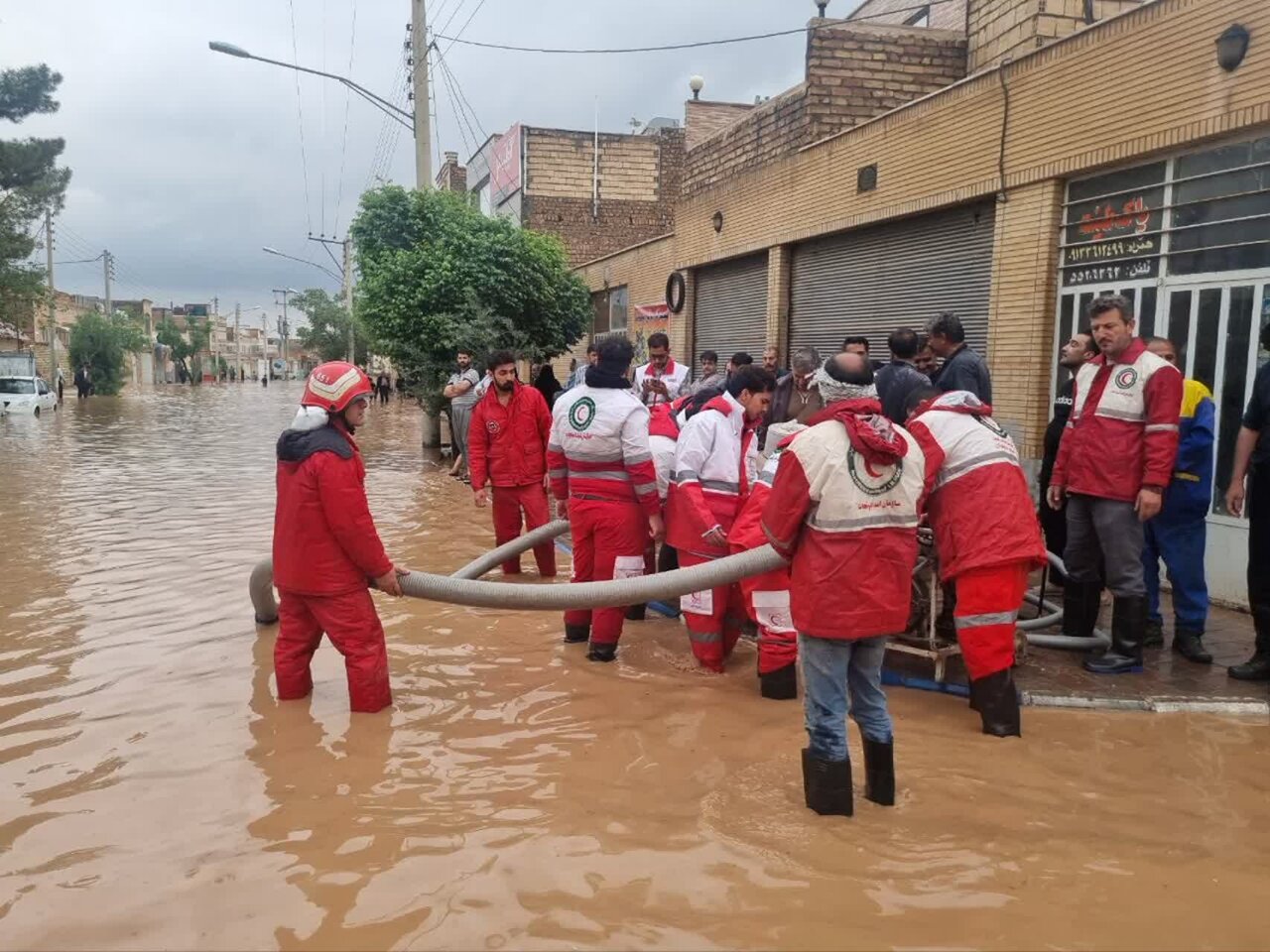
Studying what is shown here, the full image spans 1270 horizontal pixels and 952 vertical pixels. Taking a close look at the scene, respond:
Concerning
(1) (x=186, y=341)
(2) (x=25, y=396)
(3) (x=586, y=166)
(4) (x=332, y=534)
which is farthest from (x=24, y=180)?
(1) (x=186, y=341)

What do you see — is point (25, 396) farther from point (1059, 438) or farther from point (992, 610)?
point (992, 610)

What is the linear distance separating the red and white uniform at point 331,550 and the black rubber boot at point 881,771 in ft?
7.42

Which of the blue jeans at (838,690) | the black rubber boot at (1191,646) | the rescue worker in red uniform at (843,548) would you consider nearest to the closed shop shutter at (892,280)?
the black rubber boot at (1191,646)

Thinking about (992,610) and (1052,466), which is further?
(1052,466)

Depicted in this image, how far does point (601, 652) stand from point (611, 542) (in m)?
0.62

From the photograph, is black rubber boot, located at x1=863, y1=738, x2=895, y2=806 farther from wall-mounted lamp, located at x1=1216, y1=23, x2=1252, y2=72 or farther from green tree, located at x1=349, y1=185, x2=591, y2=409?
green tree, located at x1=349, y1=185, x2=591, y2=409

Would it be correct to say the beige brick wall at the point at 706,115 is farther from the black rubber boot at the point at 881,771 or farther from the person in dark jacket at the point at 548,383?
the black rubber boot at the point at 881,771

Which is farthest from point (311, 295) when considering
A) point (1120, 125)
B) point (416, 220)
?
point (1120, 125)

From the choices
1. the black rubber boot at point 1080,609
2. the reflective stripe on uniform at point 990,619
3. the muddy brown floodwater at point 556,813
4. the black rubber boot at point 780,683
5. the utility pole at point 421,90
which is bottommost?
the muddy brown floodwater at point 556,813

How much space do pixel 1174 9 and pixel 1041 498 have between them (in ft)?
11.5

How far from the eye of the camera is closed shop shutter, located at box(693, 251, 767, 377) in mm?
13070

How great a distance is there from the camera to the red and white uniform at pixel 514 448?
7457mm

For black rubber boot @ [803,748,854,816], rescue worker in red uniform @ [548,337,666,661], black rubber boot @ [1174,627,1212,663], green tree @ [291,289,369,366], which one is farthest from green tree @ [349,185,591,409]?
Answer: green tree @ [291,289,369,366]

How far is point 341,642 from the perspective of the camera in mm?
4535
